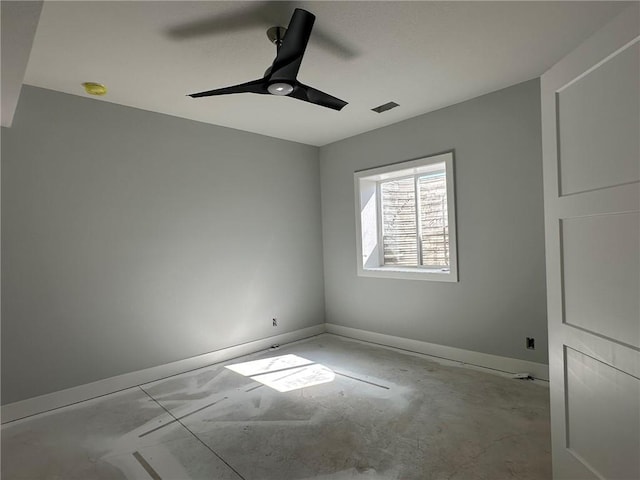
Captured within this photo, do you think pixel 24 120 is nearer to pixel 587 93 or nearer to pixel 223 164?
pixel 223 164

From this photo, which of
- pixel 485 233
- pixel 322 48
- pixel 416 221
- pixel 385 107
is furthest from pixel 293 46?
pixel 416 221

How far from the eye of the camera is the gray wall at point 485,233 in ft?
10.6

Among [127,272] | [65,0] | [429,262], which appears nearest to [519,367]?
[429,262]

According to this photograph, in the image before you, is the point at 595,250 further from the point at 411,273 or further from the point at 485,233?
the point at 411,273

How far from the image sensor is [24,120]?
2.88m

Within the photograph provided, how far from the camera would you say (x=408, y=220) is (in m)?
4.49

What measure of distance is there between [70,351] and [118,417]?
0.78m

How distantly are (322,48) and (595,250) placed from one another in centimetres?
209

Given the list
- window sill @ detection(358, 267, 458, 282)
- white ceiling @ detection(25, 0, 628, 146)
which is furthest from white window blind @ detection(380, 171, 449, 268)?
white ceiling @ detection(25, 0, 628, 146)

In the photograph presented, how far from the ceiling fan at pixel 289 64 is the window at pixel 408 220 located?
198 cm

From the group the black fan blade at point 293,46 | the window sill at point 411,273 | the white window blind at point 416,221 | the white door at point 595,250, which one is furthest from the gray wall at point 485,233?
the black fan blade at point 293,46

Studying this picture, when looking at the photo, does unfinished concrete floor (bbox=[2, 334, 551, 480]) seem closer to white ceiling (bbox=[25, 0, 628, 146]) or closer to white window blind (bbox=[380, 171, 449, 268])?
white window blind (bbox=[380, 171, 449, 268])

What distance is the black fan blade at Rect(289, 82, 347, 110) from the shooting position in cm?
231

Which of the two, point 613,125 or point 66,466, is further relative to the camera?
point 66,466
